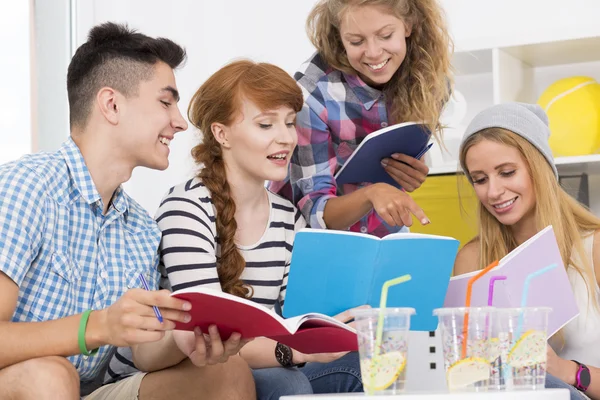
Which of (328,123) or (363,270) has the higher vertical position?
(328,123)

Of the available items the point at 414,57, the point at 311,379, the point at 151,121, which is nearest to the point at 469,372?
the point at 311,379

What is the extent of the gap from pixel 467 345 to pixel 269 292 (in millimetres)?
792

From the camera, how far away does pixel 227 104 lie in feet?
6.65

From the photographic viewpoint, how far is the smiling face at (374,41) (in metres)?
2.13

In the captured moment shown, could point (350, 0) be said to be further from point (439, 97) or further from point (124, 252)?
point (124, 252)

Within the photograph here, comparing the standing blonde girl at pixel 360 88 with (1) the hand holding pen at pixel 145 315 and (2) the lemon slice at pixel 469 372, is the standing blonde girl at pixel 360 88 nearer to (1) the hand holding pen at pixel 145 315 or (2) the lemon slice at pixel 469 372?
(1) the hand holding pen at pixel 145 315

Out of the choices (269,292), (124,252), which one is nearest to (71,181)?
(124,252)

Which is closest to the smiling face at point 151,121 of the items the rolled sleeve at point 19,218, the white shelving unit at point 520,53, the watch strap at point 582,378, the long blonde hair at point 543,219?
the rolled sleeve at point 19,218

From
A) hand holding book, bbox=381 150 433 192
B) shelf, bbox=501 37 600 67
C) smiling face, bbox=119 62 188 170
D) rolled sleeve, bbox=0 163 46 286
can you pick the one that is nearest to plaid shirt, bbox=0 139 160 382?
rolled sleeve, bbox=0 163 46 286

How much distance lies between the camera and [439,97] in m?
2.28

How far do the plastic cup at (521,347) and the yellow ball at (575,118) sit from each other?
1.64 metres

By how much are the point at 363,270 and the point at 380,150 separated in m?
0.58

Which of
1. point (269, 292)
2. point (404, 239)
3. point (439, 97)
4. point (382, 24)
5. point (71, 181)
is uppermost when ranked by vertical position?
point (382, 24)

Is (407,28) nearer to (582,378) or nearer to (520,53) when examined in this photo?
(520,53)
